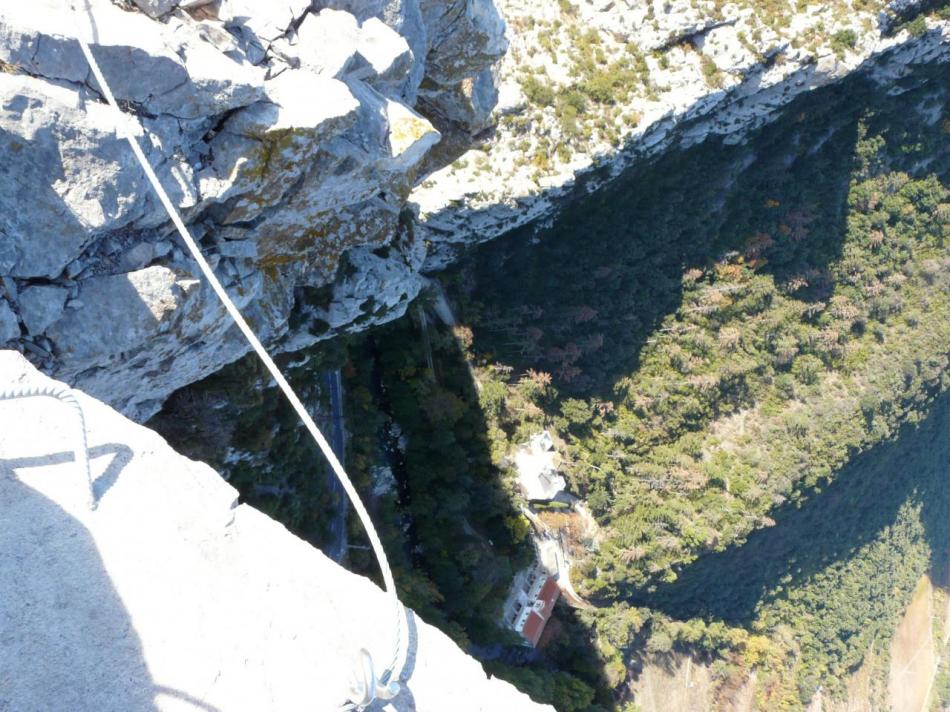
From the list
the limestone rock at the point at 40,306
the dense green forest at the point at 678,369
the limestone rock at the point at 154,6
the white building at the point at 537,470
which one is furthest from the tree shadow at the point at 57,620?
the white building at the point at 537,470

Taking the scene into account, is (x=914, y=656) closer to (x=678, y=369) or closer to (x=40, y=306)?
(x=678, y=369)

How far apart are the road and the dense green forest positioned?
3.34 meters

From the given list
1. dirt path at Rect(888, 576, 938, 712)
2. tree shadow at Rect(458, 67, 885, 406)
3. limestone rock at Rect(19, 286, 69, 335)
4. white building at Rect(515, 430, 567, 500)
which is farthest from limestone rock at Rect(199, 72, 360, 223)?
dirt path at Rect(888, 576, 938, 712)

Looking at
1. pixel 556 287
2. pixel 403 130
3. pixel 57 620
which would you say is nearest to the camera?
pixel 57 620

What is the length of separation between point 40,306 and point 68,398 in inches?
126

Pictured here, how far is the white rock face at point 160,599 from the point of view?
429 centimetres

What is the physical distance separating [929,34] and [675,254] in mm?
13260

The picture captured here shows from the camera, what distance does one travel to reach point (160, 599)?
181 inches

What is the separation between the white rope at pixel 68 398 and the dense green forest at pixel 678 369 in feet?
66.6

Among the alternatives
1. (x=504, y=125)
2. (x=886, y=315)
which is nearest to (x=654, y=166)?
(x=504, y=125)

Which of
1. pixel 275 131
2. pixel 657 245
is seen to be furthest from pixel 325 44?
pixel 657 245

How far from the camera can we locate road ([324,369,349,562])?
67.8 feet

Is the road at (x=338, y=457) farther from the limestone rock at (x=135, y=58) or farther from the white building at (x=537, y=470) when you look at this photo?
the limestone rock at (x=135, y=58)

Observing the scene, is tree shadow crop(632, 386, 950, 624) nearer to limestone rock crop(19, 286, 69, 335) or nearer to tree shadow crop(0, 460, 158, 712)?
limestone rock crop(19, 286, 69, 335)
